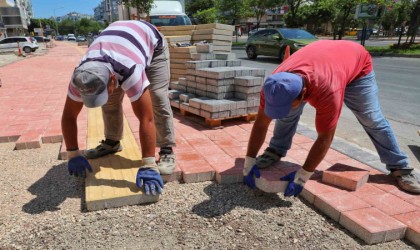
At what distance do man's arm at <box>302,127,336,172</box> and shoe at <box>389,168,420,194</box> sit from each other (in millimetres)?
892

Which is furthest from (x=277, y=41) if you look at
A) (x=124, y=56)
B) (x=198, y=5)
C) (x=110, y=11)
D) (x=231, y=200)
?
(x=110, y=11)

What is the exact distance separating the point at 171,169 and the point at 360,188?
165cm

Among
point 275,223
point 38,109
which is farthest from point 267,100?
point 38,109

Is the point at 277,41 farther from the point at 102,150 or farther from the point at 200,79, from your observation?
the point at 102,150

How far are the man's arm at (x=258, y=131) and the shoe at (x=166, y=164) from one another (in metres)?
0.75

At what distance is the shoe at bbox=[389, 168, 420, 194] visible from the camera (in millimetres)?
2635

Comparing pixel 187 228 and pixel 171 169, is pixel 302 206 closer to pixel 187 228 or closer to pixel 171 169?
pixel 187 228

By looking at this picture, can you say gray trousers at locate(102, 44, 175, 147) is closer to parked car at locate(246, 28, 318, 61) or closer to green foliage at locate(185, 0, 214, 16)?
parked car at locate(246, 28, 318, 61)

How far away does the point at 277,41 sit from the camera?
42.1 ft

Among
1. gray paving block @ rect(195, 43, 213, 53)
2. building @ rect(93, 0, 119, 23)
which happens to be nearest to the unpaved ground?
gray paving block @ rect(195, 43, 213, 53)

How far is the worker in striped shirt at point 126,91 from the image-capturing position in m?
2.09

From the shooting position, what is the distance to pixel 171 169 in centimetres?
293

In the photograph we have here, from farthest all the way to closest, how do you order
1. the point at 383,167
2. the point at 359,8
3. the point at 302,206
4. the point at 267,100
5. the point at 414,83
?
the point at 359,8, the point at 414,83, the point at 383,167, the point at 302,206, the point at 267,100

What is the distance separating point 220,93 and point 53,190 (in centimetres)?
243
